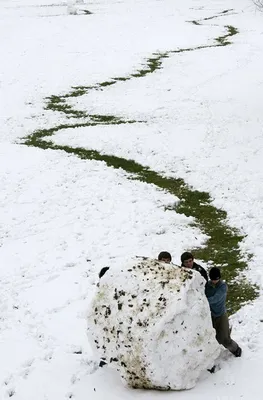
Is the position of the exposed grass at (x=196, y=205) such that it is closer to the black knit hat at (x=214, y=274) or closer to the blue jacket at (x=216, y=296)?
the blue jacket at (x=216, y=296)

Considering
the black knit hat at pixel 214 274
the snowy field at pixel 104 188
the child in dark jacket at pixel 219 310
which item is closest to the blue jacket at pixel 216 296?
the child in dark jacket at pixel 219 310

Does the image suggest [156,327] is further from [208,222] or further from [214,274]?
[208,222]

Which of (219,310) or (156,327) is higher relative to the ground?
(156,327)

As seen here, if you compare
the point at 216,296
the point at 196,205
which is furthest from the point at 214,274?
the point at 196,205

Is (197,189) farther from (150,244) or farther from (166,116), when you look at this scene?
(166,116)

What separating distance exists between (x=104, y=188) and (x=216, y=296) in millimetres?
11914

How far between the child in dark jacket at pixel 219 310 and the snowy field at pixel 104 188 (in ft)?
1.31

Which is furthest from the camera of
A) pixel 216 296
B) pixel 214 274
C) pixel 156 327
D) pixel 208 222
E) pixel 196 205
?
pixel 196 205

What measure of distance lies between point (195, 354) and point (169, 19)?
64326mm

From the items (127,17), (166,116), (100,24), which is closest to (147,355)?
(166,116)

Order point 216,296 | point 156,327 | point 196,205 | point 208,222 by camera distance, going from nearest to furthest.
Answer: point 156,327 < point 216,296 < point 208,222 < point 196,205

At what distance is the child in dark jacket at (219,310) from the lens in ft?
32.0

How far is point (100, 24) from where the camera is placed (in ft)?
209

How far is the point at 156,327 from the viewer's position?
893cm
